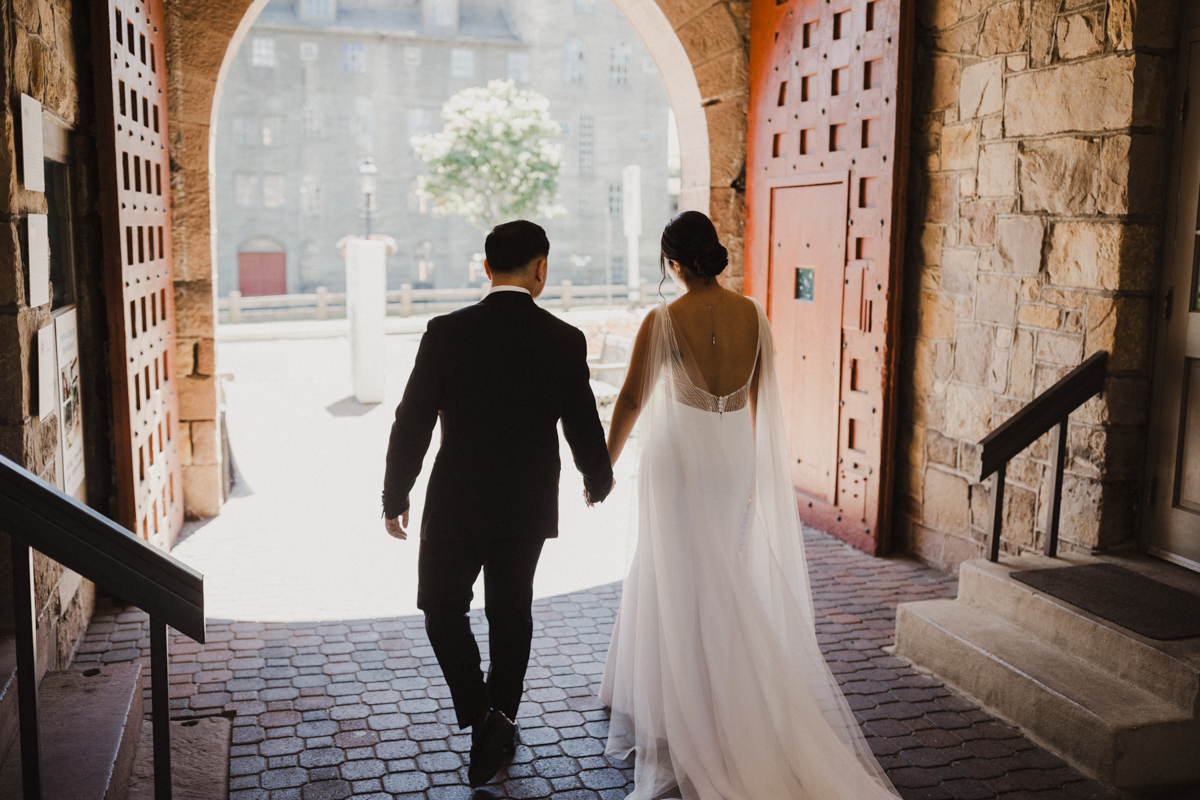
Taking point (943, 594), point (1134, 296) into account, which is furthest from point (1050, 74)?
point (943, 594)

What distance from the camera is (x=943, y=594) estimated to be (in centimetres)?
516

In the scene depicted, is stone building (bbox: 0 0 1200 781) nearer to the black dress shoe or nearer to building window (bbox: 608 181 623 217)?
the black dress shoe

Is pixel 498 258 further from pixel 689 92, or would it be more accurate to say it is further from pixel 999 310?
pixel 689 92

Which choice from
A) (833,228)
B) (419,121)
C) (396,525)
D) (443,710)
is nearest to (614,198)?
(419,121)

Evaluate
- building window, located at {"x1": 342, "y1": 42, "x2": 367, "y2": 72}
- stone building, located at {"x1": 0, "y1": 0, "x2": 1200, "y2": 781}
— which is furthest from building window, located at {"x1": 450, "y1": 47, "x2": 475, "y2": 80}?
stone building, located at {"x1": 0, "y1": 0, "x2": 1200, "y2": 781}

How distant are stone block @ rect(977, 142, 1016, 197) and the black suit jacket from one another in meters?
2.77

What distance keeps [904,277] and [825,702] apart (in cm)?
308

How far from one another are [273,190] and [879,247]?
3366 cm

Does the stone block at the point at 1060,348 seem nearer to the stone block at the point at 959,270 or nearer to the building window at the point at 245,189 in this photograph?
the stone block at the point at 959,270

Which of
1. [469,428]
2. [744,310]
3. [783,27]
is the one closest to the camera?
[469,428]

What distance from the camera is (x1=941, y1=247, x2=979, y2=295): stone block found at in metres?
5.22

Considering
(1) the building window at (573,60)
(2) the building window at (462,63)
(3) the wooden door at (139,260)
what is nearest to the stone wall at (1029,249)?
(3) the wooden door at (139,260)

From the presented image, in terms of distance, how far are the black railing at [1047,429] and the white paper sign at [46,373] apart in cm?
359

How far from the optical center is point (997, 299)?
5.03m
